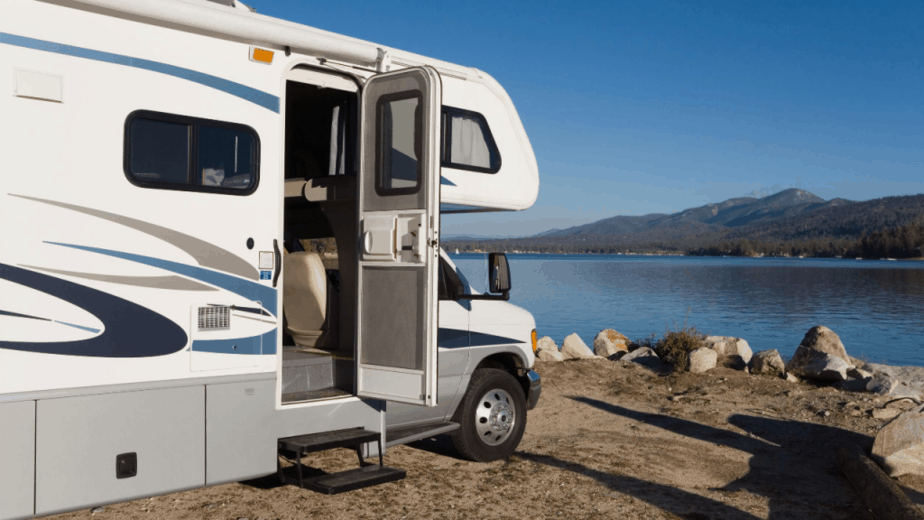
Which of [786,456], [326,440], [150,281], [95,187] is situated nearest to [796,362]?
[786,456]

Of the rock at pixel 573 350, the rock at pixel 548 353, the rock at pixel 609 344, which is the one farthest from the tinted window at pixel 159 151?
the rock at pixel 609 344

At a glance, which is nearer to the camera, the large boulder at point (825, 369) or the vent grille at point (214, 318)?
the vent grille at point (214, 318)

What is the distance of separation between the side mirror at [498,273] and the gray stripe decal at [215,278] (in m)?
1.87

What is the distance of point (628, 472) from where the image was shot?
23.0ft

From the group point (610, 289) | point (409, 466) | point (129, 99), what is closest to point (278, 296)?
point (129, 99)

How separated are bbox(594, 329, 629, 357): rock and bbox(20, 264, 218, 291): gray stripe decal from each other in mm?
11429

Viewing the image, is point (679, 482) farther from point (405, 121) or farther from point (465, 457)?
point (405, 121)

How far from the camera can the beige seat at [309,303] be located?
6492 mm

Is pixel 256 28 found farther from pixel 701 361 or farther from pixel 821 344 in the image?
pixel 821 344

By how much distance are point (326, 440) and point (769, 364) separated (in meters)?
8.77

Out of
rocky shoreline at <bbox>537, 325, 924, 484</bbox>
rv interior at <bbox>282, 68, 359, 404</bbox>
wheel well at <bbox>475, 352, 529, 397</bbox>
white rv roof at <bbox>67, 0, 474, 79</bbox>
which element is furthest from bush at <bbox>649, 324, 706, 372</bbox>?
white rv roof at <bbox>67, 0, 474, 79</bbox>

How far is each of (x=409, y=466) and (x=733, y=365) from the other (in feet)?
24.7

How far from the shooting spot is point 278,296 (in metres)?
5.24

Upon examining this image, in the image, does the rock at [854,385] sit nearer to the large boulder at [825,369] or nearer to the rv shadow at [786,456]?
the large boulder at [825,369]
